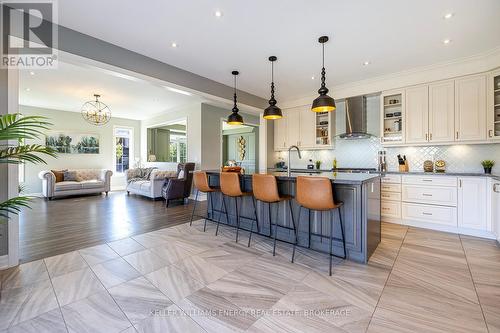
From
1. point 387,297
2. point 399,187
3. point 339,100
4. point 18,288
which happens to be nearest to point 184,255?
point 18,288

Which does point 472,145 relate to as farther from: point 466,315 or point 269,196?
point 269,196

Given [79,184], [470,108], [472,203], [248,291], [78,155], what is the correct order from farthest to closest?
[78,155] < [79,184] < [470,108] < [472,203] < [248,291]

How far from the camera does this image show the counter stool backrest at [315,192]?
2326mm

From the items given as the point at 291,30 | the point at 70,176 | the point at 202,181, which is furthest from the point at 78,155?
the point at 291,30

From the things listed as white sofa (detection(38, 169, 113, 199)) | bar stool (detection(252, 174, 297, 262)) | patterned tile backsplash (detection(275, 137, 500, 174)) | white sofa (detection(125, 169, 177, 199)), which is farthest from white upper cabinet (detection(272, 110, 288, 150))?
white sofa (detection(38, 169, 113, 199))

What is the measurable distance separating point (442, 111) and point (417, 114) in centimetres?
35

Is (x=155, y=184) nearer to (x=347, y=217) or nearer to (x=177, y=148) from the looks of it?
(x=177, y=148)

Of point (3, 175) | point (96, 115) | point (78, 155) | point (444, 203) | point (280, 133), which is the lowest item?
point (444, 203)

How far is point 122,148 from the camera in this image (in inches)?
351

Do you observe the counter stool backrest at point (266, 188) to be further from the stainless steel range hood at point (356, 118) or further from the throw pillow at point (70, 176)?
the throw pillow at point (70, 176)

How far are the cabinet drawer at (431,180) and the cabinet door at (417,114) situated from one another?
28.0 inches

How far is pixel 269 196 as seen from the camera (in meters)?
2.80

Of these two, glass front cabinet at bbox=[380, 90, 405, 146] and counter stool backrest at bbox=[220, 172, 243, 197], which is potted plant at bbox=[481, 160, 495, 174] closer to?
glass front cabinet at bbox=[380, 90, 405, 146]

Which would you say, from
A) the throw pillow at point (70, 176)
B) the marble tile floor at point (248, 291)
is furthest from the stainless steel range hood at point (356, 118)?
the throw pillow at point (70, 176)
